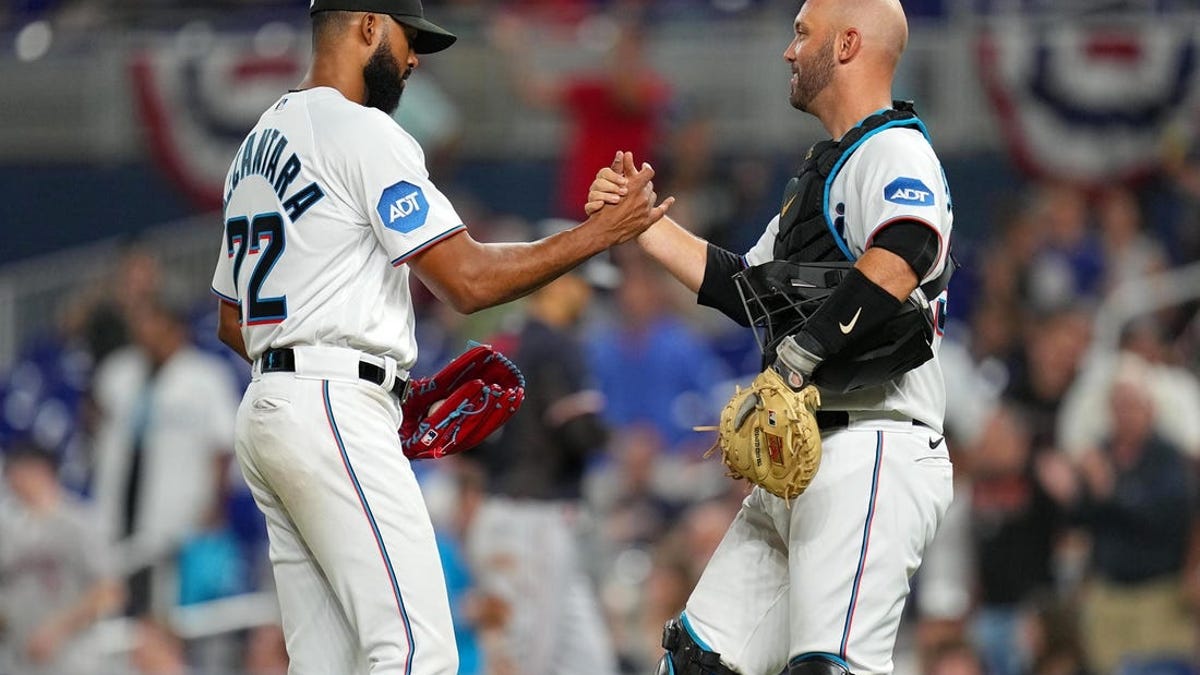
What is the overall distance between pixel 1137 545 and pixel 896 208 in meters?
4.64

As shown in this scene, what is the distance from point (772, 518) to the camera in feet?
15.5

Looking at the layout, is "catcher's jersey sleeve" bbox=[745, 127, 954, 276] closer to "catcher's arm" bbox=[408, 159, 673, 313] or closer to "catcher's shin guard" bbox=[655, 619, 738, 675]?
"catcher's arm" bbox=[408, 159, 673, 313]

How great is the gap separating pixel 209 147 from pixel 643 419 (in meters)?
4.72

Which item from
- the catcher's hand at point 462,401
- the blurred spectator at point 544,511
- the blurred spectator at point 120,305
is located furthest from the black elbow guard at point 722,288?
the blurred spectator at point 120,305

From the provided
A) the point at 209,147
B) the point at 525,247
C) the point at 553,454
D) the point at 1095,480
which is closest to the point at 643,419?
the point at 553,454

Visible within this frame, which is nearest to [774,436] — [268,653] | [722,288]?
[722,288]

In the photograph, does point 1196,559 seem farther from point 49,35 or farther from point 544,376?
point 49,35

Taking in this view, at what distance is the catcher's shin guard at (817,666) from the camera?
4379mm

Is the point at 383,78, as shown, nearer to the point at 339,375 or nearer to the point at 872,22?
the point at 339,375

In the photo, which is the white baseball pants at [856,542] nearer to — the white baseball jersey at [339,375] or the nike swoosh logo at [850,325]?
the nike swoosh logo at [850,325]

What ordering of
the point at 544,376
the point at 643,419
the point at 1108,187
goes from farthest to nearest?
the point at 1108,187 < the point at 643,419 < the point at 544,376

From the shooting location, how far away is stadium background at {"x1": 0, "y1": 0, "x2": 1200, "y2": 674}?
8.64 meters

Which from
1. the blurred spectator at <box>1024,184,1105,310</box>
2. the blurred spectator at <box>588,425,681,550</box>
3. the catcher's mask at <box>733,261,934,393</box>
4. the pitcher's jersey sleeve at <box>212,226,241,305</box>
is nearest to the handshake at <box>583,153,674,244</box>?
the catcher's mask at <box>733,261,934,393</box>

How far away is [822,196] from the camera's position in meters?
4.55
